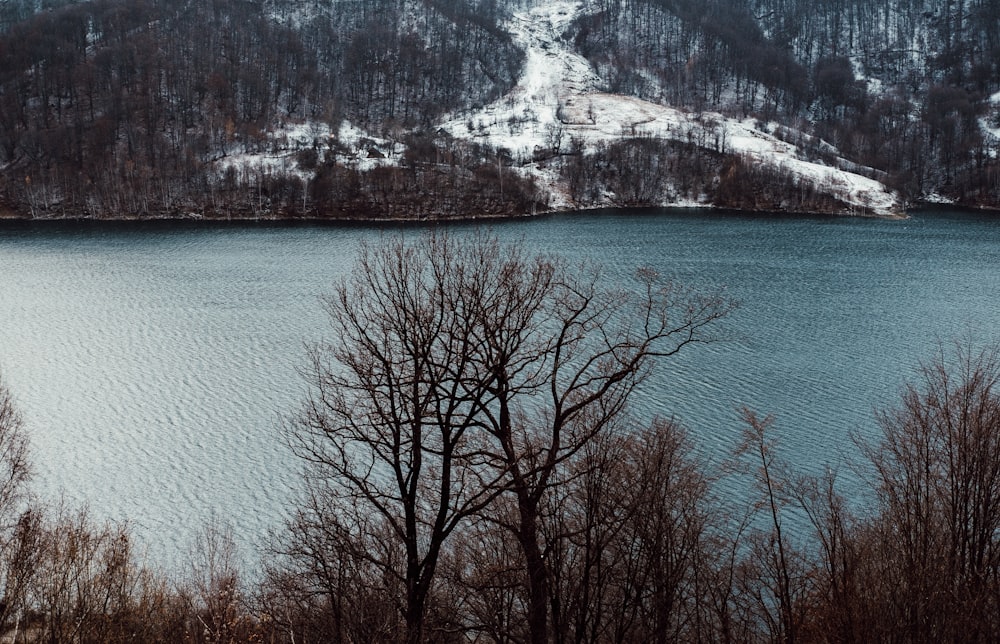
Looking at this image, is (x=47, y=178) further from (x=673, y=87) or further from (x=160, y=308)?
(x=673, y=87)

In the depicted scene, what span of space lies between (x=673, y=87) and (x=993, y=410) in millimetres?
146302

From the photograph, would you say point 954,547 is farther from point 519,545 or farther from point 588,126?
point 588,126

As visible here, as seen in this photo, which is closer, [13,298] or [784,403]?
[784,403]

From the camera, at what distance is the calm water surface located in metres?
25.0

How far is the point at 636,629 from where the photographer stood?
15172mm

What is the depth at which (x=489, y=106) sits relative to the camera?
133m

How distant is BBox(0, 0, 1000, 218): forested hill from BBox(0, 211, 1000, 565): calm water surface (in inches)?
1107

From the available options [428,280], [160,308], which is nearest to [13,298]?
[160,308]

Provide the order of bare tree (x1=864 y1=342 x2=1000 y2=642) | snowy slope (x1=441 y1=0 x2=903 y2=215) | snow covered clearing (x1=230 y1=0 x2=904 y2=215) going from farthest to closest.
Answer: snowy slope (x1=441 y1=0 x2=903 y2=215)
snow covered clearing (x1=230 y1=0 x2=904 y2=215)
bare tree (x1=864 y1=342 x2=1000 y2=642)

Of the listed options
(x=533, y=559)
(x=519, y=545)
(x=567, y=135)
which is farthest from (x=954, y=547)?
(x=567, y=135)

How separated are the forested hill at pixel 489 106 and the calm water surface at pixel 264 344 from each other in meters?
28.1

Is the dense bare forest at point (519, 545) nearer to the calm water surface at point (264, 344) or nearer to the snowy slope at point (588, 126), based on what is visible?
the calm water surface at point (264, 344)

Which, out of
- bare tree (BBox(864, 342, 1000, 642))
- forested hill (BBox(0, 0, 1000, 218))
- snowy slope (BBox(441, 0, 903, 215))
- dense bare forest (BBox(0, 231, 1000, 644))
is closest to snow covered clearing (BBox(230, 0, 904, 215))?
snowy slope (BBox(441, 0, 903, 215))

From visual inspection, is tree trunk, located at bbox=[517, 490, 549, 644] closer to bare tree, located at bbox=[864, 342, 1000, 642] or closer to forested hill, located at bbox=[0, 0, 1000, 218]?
bare tree, located at bbox=[864, 342, 1000, 642]
